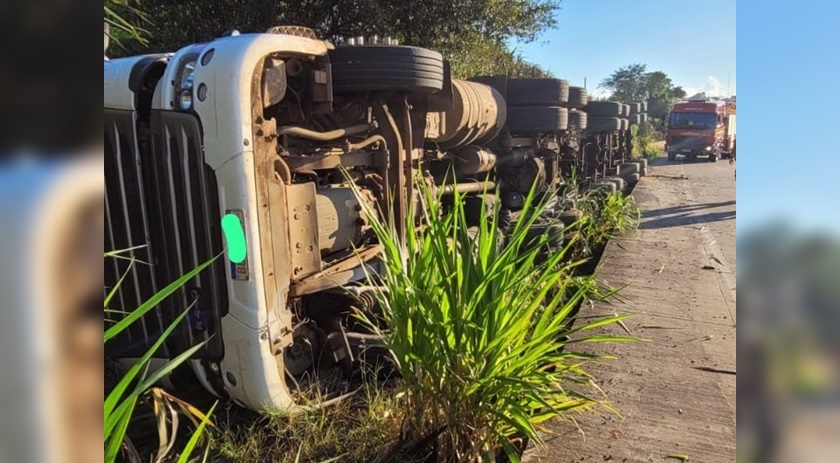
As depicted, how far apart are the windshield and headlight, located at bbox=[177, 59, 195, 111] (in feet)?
57.7

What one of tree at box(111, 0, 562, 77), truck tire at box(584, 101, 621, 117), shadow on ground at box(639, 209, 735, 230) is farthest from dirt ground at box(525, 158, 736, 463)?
truck tire at box(584, 101, 621, 117)

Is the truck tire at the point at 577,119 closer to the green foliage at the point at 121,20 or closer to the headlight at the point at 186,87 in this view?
the green foliage at the point at 121,20

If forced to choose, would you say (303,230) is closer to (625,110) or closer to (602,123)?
(602,123)

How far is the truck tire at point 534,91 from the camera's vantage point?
22.4 feet

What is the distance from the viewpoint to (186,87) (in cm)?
254

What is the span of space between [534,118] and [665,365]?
4162mm

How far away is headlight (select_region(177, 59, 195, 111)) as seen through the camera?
253 centimetres

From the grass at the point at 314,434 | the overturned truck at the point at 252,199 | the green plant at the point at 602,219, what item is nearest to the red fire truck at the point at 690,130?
the green plant at the point at 602,219

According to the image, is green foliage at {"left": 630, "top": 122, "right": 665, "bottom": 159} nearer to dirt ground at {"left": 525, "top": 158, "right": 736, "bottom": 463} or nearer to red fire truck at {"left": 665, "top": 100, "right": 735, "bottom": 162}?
red fire truck at {"left": 665, "top": 100, "right": 735, "bottom": 162}

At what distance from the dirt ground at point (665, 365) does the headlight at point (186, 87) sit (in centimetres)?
189

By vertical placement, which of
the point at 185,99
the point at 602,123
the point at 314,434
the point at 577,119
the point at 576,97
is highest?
the point at 576,97

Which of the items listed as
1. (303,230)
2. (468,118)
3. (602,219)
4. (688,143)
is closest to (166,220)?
(303,230)

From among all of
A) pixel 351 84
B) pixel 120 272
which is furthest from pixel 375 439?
pixel 351 84

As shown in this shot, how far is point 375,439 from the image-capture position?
2.48m
